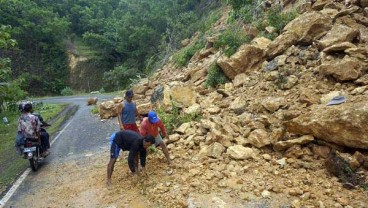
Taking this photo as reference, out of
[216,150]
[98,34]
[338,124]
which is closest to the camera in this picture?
[338,124]

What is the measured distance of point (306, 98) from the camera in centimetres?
643

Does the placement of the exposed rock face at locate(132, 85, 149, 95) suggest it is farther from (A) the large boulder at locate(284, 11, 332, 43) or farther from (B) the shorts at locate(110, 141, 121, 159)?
(B) the shorts at locate(110, 141, 121, 159)

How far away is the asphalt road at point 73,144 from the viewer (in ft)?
20.8

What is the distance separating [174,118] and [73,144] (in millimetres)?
3284

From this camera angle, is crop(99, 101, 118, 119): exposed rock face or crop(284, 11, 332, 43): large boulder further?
crop(99, 101, 118, 119): exposed rock face

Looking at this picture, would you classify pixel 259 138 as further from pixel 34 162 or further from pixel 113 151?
pixel 34 162

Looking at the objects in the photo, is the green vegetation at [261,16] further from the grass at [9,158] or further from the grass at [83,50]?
the grass at [83,50]

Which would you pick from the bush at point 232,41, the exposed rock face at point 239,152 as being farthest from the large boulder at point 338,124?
the bush at point 232,41

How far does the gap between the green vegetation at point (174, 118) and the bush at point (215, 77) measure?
4.02 ft

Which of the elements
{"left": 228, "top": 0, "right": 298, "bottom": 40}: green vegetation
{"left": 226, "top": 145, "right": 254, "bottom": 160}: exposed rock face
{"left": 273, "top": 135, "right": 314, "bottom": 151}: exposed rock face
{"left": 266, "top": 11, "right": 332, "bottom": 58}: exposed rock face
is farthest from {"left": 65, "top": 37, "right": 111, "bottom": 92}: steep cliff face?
{"left": 273, "top": 135, "right": 314, "bottom": 151}: exposed rock face

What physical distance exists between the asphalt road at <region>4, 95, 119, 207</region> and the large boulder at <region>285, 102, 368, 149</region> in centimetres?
505

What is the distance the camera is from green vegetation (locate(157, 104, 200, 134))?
26.3 feet

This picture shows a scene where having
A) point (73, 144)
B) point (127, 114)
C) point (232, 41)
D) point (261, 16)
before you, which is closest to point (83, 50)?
point (261, 16)

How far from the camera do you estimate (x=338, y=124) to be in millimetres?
5391
